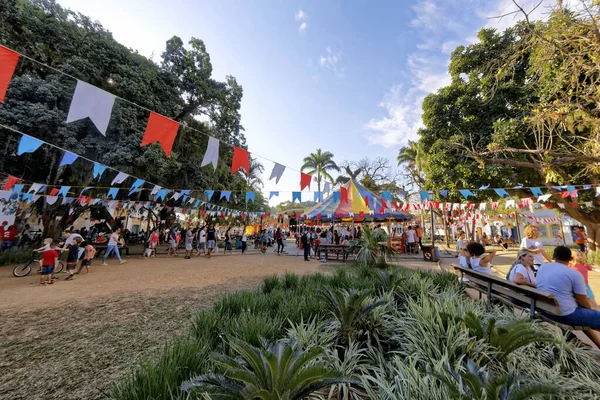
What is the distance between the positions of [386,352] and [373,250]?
566 centimetres

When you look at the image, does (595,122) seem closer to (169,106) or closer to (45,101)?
(169,106)

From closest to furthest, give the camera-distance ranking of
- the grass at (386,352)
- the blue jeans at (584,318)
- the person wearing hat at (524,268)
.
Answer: the grass at (386,352) < the blue jeans at (584,318) < the person wearing hat at (524,268)

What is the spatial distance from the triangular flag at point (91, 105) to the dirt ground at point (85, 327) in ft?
10.6

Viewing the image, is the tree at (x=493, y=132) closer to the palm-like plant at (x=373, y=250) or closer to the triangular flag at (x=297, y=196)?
the palm-like plant at (x=373, y=250)

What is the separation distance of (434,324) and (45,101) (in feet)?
52.3

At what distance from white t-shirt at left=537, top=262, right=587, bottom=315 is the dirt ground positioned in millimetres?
5064

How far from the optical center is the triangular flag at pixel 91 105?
13.0 ft

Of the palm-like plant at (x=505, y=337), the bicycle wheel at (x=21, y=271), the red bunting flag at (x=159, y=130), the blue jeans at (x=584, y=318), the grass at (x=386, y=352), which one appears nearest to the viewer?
the grass at (x=386, y=352)

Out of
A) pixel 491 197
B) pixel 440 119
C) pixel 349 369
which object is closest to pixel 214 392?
pixel 349 369

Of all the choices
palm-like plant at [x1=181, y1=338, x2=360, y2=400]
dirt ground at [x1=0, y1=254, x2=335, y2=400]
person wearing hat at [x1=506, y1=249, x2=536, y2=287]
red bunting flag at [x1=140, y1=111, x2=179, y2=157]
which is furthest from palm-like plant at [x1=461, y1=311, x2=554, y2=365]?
red bunting flag at [x1=140, y1=111, x2=179, y2=157]

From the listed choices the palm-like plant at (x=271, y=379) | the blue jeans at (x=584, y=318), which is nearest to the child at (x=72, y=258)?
the palm-like plant at (x=271, y=379)

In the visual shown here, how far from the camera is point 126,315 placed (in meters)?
4.25

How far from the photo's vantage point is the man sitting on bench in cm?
277

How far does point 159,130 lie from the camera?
517cm
